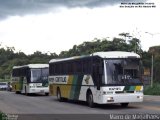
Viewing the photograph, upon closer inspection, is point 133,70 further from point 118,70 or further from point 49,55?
point 49,55

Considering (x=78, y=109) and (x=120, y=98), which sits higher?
(x=120, y=98)

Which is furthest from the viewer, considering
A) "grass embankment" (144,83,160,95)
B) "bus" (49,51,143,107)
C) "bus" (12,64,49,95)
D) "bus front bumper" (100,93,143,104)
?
"grass embankment" (144,83,160,95)

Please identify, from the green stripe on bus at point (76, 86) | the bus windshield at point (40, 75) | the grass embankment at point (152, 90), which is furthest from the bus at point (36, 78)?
the green stripe on bus at point (76, 86)

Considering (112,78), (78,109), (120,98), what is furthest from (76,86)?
(120,98)

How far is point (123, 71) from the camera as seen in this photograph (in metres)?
23.7

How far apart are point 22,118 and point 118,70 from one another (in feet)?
23.0

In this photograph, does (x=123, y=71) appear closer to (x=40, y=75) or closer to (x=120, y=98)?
(x=120, y=98)

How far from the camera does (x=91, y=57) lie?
25.4 m

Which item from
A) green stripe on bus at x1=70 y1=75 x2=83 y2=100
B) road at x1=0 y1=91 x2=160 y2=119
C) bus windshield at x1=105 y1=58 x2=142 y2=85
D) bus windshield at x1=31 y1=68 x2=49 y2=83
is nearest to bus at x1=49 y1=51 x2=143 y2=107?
bus windshield at x1=105 y1=58 x2=142 y2=85

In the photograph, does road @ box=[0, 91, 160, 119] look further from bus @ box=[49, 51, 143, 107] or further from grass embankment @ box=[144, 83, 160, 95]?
grass embankment @ box=[144, 83, 160, 95]

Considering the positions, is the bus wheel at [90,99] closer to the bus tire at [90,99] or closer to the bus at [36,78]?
the bus tire at [90,99]

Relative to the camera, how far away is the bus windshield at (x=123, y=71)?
23594 millimetres

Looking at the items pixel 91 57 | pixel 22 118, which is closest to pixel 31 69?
pixel 91 57

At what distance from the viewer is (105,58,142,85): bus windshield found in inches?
929
